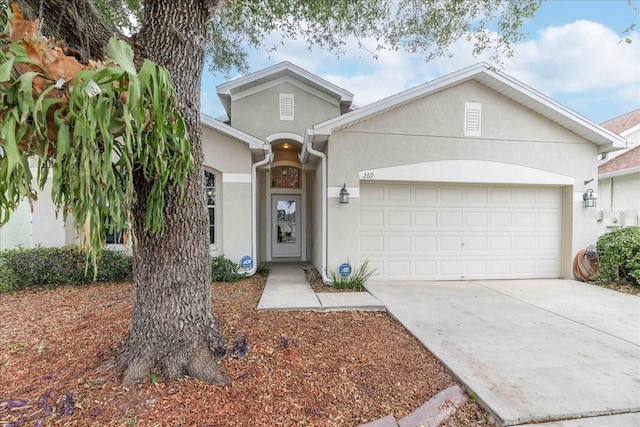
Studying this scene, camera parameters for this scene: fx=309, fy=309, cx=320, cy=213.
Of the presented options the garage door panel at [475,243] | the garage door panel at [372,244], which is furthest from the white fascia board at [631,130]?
the garage door panel at [372,244]

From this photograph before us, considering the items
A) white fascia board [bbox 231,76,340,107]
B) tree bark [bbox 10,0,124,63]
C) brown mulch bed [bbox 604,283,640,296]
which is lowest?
brown mulch bed [bbox 604,283,640,296]

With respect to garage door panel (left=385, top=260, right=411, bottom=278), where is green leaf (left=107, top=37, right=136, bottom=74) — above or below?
above

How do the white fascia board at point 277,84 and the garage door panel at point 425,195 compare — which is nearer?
the garage door panel at point 425,195

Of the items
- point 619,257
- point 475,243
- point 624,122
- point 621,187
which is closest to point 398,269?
point 475,243

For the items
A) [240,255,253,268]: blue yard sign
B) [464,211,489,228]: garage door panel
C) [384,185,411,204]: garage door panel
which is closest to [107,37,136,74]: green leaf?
[240,255,253,268]: blue yard sign

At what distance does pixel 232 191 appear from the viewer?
7.52 metres

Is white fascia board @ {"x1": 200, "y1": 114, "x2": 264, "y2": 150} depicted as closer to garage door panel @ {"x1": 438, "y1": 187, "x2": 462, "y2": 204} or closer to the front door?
the front door

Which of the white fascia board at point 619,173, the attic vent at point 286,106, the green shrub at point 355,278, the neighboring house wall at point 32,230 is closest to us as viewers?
the green shrub at point 355,278

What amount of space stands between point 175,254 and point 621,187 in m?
15.4

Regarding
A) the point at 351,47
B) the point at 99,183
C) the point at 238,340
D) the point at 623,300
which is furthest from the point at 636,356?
the point at 351,47

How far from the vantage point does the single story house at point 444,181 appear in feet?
22.7

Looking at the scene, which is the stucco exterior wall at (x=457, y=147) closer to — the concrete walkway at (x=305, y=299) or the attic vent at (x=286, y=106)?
the concrete walkway at (x=305, y=299)

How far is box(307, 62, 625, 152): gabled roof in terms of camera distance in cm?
664

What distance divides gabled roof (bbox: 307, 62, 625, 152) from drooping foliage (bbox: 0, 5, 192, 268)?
510 centimetres
